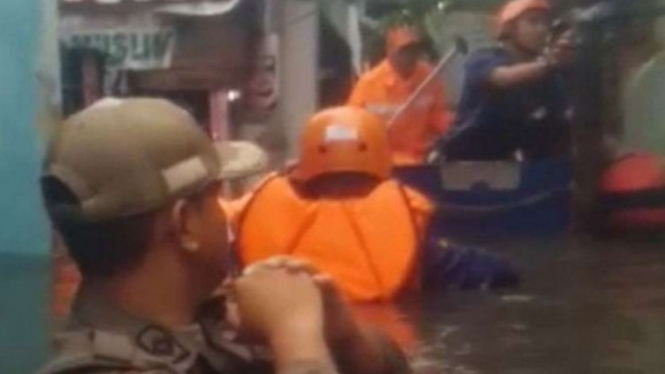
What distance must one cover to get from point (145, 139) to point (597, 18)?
10.7 meters

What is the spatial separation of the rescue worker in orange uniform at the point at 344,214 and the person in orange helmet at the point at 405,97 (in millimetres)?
3495

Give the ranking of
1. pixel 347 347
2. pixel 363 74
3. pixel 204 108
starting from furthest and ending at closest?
pixel 204 108 < pixel 363 74 < pixel 347 347

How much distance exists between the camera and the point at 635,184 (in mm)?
12531

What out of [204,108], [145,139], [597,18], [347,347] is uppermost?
[145,139]

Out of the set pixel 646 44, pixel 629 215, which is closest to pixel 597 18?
pixel 646 44

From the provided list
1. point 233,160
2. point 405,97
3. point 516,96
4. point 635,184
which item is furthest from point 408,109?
point 233,160

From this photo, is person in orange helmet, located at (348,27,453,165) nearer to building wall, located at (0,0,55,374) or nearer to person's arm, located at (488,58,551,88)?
person's arm, located at (488,58,551,88)

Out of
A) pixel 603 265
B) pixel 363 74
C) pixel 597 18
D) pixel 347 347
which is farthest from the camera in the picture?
pixel 363 74

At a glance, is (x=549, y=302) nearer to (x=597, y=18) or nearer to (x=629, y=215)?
(x=629, y=215)

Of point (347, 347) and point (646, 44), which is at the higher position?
point (347, 347)

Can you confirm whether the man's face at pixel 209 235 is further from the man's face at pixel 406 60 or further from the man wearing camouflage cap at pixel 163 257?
the man's face at pixel 406 60

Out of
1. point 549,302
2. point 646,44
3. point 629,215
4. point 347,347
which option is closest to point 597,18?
point 646,44

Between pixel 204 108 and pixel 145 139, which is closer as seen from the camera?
pixel 145 139

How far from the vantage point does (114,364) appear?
2643 mm
